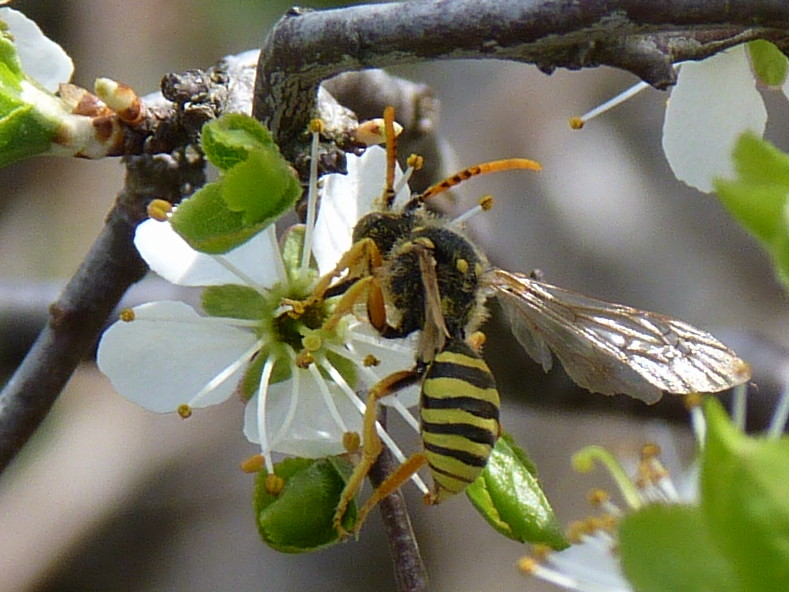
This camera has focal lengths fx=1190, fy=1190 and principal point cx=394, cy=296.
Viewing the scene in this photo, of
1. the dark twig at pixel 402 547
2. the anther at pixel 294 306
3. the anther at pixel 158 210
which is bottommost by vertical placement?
the dark twig at pixel 402 547

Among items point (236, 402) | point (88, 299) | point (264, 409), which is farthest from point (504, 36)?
point (236, 402)

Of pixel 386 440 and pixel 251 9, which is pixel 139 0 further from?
pixel 386 440

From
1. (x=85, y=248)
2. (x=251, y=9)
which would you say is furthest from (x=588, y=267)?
(x=85, y=248)

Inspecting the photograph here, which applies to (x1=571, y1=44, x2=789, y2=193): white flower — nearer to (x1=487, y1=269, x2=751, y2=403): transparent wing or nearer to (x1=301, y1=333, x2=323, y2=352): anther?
(x1=487, y1=269, x2=751, y2=403): transparent wing

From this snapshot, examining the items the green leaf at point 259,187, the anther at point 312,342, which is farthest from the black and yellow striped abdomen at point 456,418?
the green leaf at point 259,187

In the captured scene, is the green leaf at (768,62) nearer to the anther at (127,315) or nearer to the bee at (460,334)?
the bee at (460,334)

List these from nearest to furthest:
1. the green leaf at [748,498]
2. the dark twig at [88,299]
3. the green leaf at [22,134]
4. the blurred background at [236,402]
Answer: the green leaf at [748,498] → the green leaf at [22,134] → the dark twig at [88,299] → the blurred background at [236,402]

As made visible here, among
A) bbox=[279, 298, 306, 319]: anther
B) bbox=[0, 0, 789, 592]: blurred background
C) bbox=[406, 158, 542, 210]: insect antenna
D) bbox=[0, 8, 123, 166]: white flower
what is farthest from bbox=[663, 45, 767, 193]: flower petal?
bbox=[0, 0, 789, 592]: blurred background
